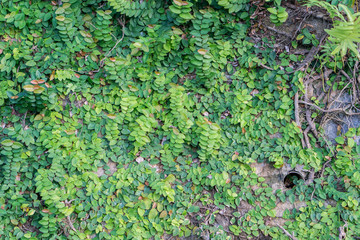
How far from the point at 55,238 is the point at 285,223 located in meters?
2.31

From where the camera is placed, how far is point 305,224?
354 cm

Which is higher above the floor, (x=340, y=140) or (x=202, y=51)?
(x=202, y=51)

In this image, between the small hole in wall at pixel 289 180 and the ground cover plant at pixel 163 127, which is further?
the small hole in wall at pixel 289 180

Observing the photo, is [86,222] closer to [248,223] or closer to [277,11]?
[248,223]

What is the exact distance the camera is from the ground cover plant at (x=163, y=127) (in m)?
3.45

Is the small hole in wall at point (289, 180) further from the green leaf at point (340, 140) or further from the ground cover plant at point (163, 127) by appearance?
the green leaf at point (340, 140)

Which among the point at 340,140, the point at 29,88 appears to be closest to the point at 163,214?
the point at 29,88

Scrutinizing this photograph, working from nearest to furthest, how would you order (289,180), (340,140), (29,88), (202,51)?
(29,88)
(202,51)
(340,140)
(289,180)

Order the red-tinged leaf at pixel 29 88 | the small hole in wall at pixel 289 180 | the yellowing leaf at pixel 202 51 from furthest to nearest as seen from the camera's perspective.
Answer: the small hole in wall at pixel 289 180 < the yellowing leaf at pixel 202 51 < the red-tinged leaf at pixel 29 88

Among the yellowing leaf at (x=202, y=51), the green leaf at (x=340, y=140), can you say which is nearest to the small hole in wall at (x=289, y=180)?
the green leaf at (x=340, y=140)

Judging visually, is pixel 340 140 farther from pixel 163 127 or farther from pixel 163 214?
pixel 163 214

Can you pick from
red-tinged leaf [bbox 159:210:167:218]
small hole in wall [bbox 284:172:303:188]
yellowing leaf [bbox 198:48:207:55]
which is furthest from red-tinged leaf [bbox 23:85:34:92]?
small hole in wall [bbox 284:172:303:188]

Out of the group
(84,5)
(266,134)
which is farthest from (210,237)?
(84,5)

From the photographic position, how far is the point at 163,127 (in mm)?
3574
